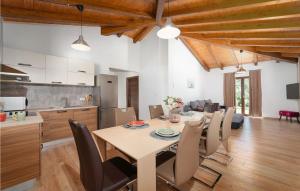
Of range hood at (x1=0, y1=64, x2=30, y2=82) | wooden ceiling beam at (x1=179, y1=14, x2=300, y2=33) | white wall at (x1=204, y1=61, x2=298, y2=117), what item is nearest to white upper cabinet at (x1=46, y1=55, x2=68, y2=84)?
range hood at (x1=0, y1=64, x2=30, y2=82)

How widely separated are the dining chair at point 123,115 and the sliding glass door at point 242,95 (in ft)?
24.4

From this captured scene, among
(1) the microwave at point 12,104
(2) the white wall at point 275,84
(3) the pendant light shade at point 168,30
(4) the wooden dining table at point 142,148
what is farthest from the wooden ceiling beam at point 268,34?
(1) the microwave at point 12,104

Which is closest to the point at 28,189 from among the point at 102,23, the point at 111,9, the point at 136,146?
the point at 136,146

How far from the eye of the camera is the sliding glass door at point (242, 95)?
7.56 metres

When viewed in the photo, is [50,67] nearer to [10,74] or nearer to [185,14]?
[10,74]

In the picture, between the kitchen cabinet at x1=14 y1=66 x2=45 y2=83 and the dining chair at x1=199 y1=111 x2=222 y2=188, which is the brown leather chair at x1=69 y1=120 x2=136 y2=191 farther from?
the kitchen cabinet at x1=14 y1=66 x2=45 y2=83

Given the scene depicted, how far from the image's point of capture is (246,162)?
98.0 inches

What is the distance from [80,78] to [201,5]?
3260mm

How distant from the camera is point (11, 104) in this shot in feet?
7.59

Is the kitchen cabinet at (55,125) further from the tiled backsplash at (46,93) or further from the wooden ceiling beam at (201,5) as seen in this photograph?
the wooden ceiling beam at (201,5)

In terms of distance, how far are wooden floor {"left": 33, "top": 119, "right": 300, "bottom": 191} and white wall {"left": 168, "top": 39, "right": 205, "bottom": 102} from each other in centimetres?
323

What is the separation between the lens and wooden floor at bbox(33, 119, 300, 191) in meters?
1.89

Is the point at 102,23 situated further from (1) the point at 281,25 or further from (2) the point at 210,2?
(1) the point at 281,25

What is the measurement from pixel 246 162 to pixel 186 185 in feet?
4.44
